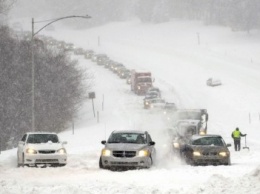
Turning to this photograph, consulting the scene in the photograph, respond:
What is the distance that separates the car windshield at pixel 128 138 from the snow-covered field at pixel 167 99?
3.98 feet

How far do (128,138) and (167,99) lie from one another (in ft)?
150

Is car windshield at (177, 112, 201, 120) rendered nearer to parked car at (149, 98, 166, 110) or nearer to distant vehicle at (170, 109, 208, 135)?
distant vehicle at (170, 109, 208, 135)

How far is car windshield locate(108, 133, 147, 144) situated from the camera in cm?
2258

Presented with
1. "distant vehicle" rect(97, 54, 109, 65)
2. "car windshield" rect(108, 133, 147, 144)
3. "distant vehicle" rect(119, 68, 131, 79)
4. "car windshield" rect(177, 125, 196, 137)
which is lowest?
"car windshield" rect(177, 125, 196, 137)

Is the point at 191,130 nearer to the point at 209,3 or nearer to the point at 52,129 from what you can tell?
the point at 52,129

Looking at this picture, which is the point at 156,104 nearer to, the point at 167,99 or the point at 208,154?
the point at 167,99

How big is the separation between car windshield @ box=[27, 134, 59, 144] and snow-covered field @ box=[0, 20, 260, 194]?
53.1 inches

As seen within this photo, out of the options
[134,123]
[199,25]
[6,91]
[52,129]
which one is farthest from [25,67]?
[199,25]

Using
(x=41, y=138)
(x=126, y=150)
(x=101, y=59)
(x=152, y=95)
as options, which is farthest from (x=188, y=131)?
(x=101, y=59)

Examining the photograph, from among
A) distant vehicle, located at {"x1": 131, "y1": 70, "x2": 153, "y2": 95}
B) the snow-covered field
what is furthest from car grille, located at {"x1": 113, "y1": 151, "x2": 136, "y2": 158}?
distant vehicle, located at {"x1": 131, "y1": 70, "x2": 153, "y2": 95}

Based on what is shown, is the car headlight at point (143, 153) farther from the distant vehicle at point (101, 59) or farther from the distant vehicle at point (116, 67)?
the distant vehicle at point (101, 59)

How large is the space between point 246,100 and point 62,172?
163ft

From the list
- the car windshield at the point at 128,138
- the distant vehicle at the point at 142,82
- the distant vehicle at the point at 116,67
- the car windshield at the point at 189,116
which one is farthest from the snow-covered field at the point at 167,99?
the car windshield at the point at 189,116

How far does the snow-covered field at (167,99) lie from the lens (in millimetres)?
16016
